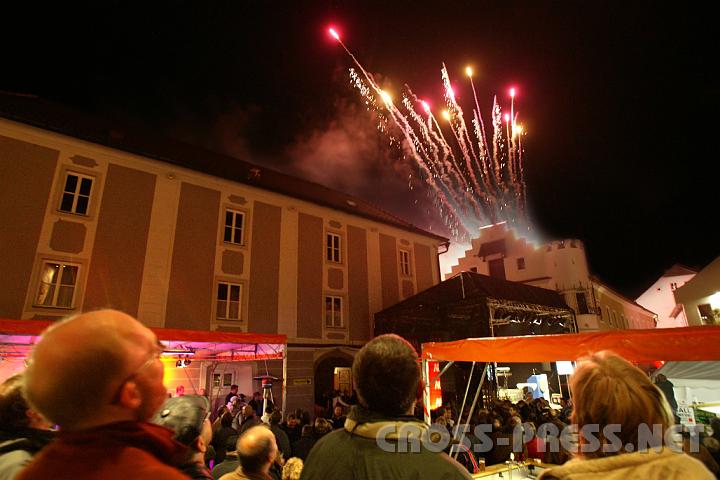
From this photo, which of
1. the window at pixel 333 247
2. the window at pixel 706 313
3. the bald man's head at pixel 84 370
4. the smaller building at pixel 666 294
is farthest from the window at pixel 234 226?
the smaller building at pixel 666 294

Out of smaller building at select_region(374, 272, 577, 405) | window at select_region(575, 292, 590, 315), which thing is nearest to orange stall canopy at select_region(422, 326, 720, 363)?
smaller building at select_region(374, 272, 577, 405)

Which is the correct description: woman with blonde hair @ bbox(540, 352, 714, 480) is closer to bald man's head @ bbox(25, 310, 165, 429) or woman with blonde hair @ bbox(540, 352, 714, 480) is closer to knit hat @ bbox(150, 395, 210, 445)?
bald man's head @ bbox(25, 310, 165, 429)

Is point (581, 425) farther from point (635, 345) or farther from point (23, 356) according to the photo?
point (23, 356)

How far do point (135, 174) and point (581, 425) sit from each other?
1702cm

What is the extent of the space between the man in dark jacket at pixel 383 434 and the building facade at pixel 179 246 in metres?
14.1

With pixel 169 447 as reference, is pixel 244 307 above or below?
above

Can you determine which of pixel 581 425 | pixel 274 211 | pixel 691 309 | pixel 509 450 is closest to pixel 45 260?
pixel 274 211

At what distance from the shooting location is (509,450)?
781 centimetres

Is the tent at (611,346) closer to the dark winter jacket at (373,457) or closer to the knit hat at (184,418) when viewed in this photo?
the dark winter jacket at (373,457)

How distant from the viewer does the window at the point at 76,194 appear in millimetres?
13734

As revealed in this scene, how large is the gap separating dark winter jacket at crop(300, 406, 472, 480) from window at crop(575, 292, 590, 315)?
30590 mm

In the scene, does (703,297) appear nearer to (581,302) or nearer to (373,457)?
(581,302)

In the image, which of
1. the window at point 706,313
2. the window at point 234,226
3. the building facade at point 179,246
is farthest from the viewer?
the window at point 706,313

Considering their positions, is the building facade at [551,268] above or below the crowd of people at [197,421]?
above
